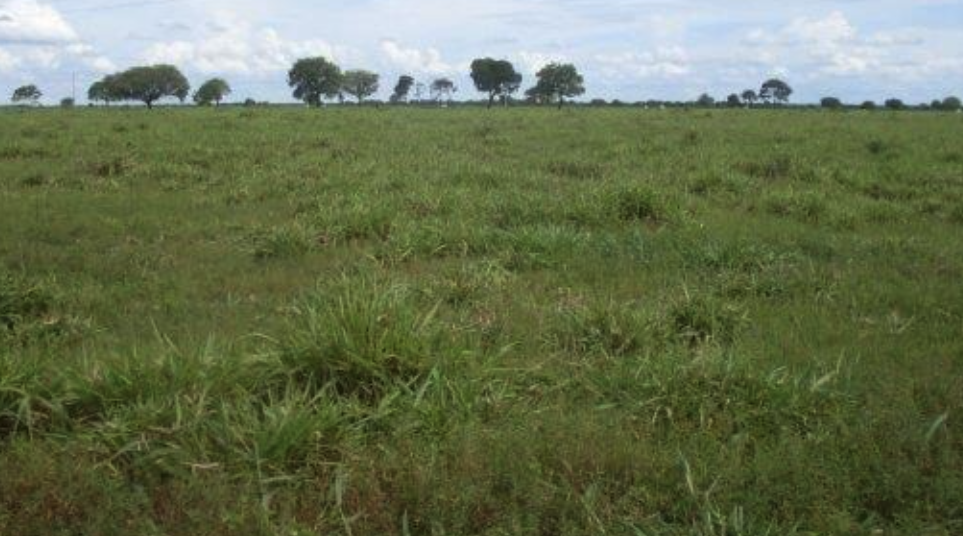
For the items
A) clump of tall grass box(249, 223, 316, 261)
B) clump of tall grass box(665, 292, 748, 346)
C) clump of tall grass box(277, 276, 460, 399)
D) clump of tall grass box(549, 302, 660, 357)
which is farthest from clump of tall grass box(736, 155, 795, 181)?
clump of tall grass box(277, 276, 460, 399)

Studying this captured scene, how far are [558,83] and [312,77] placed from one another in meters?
23.0

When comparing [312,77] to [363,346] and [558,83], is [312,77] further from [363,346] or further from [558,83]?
[363,346]

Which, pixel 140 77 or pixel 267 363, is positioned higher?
pixel 140 77

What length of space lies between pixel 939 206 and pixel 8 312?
37.7ft

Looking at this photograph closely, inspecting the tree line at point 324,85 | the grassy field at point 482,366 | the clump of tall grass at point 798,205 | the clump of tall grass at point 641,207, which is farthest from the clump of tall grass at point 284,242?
the tree line at point 324,85

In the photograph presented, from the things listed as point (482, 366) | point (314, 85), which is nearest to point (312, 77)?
point (314, 85)

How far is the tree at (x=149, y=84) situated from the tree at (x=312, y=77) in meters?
9.96

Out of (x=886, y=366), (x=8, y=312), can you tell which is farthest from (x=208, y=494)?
(x=886, y=366)

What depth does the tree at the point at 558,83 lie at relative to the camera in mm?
91812

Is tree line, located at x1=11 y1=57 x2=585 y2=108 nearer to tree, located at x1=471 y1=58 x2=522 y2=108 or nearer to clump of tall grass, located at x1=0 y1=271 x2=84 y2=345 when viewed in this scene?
tree, located at x1=471 y1=58 x2=522 y2=108

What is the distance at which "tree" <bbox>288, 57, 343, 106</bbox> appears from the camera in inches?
3671

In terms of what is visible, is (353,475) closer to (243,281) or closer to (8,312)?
(8,312)

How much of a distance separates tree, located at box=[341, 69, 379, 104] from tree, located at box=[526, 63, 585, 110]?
1734cm

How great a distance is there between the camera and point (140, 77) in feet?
287
